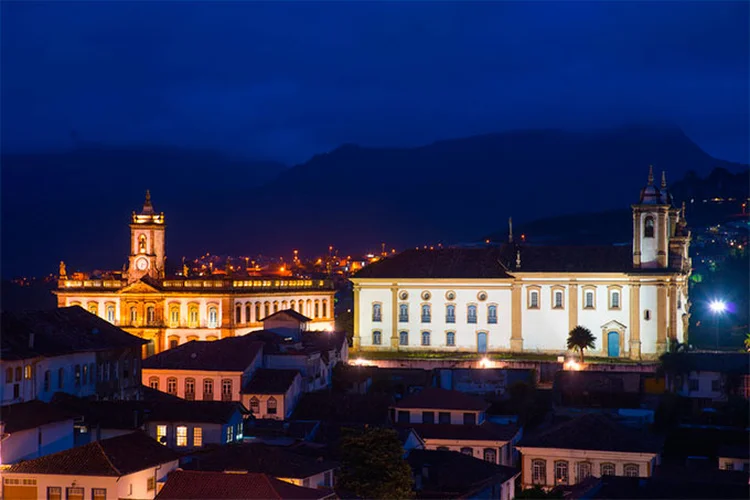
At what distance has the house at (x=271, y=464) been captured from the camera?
3658 centimetres

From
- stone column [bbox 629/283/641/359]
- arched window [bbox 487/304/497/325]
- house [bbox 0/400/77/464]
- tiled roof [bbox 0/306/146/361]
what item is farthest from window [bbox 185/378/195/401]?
stone column [bbox 629/283/641/359]

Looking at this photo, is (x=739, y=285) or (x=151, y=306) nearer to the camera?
(x=151, y=306)

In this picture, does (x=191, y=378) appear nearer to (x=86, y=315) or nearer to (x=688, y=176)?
(x=86, y=315)

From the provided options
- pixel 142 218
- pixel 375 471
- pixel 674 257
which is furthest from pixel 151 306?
pixel 375 471

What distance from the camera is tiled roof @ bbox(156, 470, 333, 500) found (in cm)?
3350

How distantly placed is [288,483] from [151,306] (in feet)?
131

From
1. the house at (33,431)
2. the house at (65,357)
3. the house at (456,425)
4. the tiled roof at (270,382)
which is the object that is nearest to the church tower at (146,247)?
the house at (65,357)

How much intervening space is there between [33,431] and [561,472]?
16737mm

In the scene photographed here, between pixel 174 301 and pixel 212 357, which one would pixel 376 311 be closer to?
pixel 174 301

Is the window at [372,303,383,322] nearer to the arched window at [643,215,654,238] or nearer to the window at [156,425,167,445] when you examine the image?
the arched window at [643,215,654,238]

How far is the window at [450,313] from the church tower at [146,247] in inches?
669

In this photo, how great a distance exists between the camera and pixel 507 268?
67875 mm

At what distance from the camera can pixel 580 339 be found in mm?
64875

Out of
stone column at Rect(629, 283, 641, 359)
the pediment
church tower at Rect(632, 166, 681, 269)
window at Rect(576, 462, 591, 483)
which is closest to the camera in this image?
window at Rect(576, 462, 591, 483)
